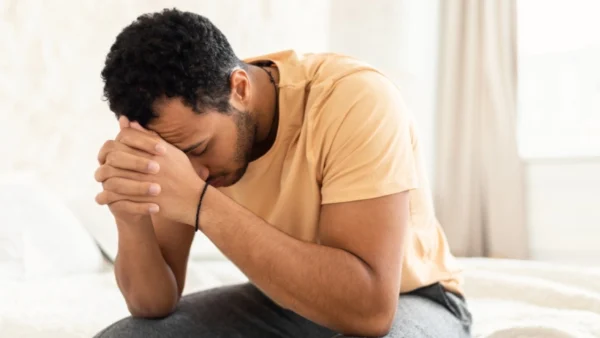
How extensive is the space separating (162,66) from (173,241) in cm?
36

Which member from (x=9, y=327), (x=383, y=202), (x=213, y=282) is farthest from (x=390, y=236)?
(x=213, y=282)

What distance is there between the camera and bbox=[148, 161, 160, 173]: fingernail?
2.94ft

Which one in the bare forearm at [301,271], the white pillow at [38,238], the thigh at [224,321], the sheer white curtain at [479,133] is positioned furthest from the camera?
the sheer white curtain at [479,133]

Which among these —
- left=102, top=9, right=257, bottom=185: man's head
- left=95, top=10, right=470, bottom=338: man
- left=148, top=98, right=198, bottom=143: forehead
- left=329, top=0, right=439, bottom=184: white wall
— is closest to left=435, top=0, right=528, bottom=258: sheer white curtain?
left=329, top=0, right=439, bottom=184: white wall

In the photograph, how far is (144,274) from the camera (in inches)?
41.4

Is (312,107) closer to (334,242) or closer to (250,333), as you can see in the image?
(334,242)

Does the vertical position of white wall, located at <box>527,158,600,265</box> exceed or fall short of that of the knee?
it falls short

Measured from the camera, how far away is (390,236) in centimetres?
88

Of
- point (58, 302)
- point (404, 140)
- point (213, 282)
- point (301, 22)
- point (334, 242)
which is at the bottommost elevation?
point (213, 282)

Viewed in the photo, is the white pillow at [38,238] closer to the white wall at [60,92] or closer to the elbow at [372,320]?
the white wall at [60,92]

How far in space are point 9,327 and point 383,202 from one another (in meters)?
0.73

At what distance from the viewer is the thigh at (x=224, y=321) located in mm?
969

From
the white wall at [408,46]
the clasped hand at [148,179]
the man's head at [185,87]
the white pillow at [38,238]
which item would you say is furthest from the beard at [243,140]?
the white wall at [408,46]

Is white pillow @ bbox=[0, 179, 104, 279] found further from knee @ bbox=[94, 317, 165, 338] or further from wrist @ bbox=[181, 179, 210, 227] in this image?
wrist @ bbox=[181, 179, 210, 227]
